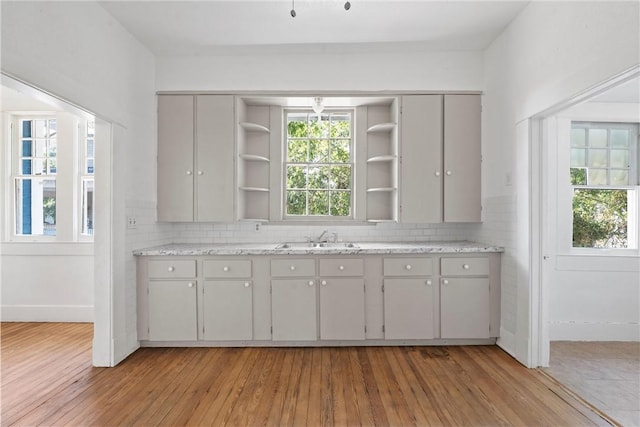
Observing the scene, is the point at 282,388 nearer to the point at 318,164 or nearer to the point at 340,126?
the point at 318,164

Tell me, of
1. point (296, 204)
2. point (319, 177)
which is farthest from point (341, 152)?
point (296, 204)

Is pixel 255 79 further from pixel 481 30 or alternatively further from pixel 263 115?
pixel 481 30

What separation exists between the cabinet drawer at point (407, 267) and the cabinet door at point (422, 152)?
0.49m

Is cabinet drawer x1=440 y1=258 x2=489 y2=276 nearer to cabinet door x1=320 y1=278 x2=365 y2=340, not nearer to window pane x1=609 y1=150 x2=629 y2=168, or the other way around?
cabinet door x1=320 y1=278 x2=365 y2=340

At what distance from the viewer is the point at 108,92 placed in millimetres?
3025

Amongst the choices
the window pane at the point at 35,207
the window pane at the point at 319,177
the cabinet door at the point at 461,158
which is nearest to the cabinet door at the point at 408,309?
the cabinet door at the point at 461,158

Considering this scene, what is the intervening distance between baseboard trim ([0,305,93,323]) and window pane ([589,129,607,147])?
5944 millimetres

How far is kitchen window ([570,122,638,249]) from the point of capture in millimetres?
3840

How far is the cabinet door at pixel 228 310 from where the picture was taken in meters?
3.39

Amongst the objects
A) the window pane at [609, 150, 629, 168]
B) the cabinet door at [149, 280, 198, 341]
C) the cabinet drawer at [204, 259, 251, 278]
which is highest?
the window pane at [609, 150, 629, 168]

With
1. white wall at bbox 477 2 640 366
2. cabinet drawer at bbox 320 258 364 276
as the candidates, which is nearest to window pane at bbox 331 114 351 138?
white wall at bbox 477 2 640 366

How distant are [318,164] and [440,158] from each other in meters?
1.37

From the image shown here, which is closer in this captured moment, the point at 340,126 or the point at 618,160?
the point at 618,160

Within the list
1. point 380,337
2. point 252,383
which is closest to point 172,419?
point 252,383
